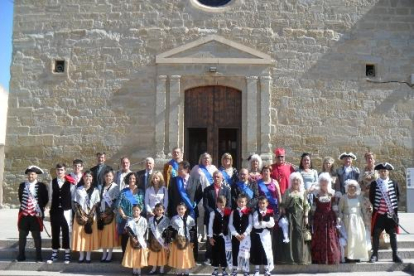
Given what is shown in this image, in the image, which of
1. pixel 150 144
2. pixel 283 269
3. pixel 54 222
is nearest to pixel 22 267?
pixel 54 222

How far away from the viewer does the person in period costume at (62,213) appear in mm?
7324

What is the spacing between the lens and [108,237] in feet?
24.0

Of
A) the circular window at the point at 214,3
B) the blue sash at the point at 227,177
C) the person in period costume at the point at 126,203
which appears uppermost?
the circular window at the point at 214,3

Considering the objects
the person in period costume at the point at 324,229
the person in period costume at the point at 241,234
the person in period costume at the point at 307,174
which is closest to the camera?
the person in period costume at the point at 241,234

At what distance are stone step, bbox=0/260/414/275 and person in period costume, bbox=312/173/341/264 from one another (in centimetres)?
14

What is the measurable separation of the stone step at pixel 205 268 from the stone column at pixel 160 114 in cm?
509

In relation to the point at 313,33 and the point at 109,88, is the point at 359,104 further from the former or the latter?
the point at 109,88

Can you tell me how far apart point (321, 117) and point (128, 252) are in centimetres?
712

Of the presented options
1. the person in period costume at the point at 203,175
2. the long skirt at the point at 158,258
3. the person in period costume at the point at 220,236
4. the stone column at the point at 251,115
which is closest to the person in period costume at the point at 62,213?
the long skirt at the point at 158,258

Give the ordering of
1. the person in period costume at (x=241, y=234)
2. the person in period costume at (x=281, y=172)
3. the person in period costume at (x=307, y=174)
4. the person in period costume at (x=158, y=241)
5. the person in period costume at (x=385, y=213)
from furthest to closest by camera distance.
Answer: the person in period costume at (x=281, y=172) → the person in period costume at (x=307, y=174) → the person in period costume at (x=385, y=213) → the person in period costume at (x=158, y=241) → the person in period costume at (x=241, y=234)

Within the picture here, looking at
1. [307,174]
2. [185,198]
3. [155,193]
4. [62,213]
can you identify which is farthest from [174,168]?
[307,174]

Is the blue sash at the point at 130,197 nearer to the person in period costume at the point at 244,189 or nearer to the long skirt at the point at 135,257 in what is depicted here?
the long skirt at the point at 135,257

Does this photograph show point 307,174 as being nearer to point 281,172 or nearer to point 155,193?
point 281,172

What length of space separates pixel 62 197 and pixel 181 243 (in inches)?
80.6
